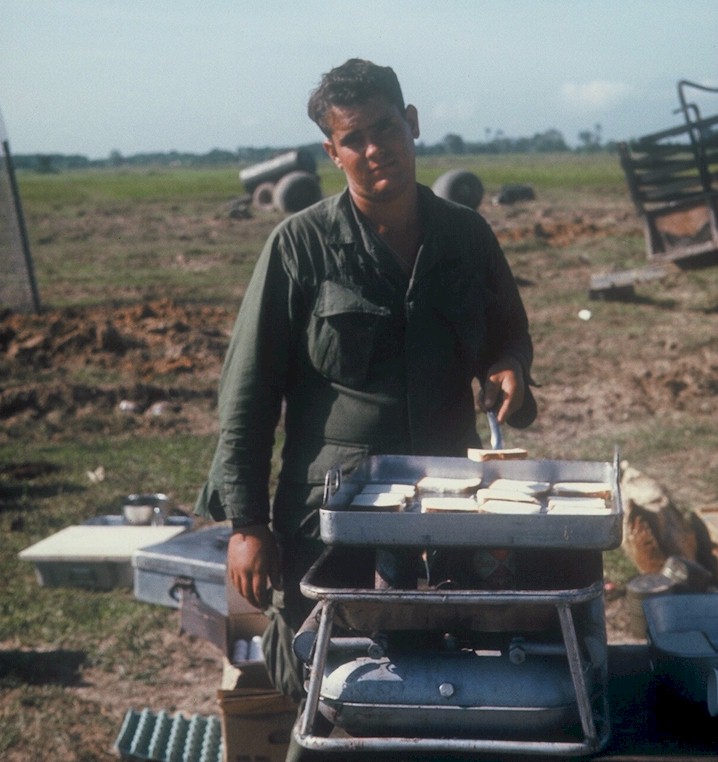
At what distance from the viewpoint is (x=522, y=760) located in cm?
191

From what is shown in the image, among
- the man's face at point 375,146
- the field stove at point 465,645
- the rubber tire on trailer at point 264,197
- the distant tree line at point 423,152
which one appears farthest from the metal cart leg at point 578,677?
the distant tree line at point 423,152

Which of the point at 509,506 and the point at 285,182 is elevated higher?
the point at 509,506

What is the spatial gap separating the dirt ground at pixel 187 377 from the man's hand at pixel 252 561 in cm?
206

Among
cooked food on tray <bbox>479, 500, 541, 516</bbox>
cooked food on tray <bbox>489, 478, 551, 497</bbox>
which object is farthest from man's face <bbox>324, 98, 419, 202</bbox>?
cooked food on tray <bbox>479, 500, 541, 516</bbox>

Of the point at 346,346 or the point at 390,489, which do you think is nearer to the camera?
the point at 390,489

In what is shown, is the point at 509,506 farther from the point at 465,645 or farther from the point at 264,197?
the point at 264,197

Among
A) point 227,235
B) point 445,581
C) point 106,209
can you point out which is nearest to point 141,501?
point 445,581

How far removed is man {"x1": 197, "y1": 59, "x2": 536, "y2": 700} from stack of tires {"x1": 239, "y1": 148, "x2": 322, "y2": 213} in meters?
22.9

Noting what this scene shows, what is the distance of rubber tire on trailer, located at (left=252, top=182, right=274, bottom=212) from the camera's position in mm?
29312

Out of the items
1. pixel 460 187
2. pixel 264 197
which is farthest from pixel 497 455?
pixel 264 197

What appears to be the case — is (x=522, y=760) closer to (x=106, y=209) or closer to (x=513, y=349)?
(x=513, y=349)

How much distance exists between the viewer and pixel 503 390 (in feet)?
9.07

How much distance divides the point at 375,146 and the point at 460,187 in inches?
625

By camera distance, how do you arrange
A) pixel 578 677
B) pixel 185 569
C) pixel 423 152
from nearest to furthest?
pixel 578 677 < pixel 185 569 < pixel 423 152
